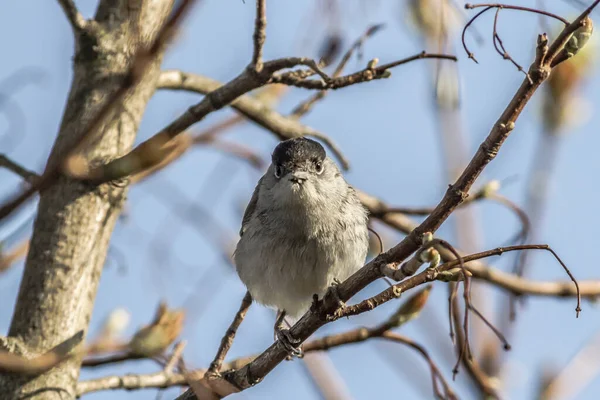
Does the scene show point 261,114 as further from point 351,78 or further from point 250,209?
point 351,78

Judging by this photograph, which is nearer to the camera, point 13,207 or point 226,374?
point 13,207

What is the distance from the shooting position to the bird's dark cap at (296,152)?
4.63 meters

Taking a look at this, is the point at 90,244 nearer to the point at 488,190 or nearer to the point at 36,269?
the point at 36,269

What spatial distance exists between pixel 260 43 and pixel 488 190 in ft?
5.06

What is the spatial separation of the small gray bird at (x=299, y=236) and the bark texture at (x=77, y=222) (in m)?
0.89

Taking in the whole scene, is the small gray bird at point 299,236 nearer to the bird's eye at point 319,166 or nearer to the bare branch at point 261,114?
the bird's eye at point 319,166

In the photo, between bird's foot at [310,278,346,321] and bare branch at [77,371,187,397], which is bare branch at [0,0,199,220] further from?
bare branch at [77,371,187,397]

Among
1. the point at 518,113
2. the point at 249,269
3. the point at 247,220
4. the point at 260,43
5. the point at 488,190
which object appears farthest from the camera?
the point at 247,220

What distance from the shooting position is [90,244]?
144 inches

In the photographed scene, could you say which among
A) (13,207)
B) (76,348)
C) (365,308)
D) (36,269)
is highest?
(36,269)

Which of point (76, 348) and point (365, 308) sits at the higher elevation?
point (76, 348)

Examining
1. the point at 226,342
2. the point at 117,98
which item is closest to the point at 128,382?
the point at 226,342

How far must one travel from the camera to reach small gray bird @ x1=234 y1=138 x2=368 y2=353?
4191 millimetres

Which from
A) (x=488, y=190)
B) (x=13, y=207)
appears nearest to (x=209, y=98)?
(x=488, y=190)
